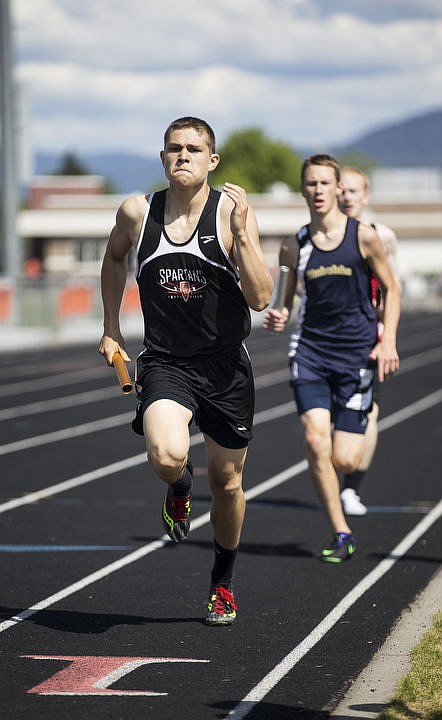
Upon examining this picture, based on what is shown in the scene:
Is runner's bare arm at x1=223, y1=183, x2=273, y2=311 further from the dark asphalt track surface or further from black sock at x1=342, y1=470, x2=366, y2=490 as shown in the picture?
black sock at x1=342, y1=470, x2=366, y2=490

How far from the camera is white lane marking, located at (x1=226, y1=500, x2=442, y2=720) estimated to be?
507 cm

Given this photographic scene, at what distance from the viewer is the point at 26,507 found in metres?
9.83

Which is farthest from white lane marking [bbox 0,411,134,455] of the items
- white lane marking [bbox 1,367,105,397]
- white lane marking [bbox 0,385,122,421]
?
white lane marking [bbox 1,367,105,397]

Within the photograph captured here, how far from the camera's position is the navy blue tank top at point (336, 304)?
25.8 ft

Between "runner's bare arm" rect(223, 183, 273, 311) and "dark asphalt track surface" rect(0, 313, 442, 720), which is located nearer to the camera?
"dark asphalt track surface" rect(0, 313, 442, 720)

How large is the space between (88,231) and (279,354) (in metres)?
65.5

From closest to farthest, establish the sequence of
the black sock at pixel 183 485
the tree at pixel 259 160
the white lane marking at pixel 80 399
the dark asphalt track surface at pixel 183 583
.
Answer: the dark asphalt track surface at pixel 183 583 → the black sock at pixel 183 485 → the white lane marking at pixel 80 399 → the tree at pixel 259 160

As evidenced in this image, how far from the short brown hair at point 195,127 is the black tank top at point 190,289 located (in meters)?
0.21

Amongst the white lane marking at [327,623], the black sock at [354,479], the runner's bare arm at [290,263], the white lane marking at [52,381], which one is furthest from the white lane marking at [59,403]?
the runner's bare arm at [290,263]

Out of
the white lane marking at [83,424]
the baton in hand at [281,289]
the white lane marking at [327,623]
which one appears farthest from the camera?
the white lane marking at [83,424]

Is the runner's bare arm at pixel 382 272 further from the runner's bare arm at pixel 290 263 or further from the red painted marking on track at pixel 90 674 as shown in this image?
the red painted marking on track at pixel 90 674

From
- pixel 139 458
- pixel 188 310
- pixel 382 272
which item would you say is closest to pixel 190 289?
pixel 188 310

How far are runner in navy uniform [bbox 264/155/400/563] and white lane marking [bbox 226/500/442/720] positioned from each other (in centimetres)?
35

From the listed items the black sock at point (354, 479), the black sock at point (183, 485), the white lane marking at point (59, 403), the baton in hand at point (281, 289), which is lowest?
the white lane marking at point (59, 403)
